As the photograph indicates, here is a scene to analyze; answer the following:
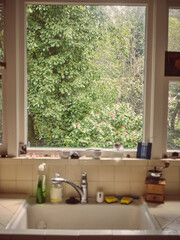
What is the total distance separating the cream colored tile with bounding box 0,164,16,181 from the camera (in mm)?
2240

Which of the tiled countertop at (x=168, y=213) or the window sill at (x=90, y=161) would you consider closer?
the tiled countertop at (x=168, y=213)

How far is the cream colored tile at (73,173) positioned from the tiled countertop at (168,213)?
0.60m

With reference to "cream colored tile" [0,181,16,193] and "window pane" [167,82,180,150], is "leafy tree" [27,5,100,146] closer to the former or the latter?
"cream colored tile" [0,181,16,193]

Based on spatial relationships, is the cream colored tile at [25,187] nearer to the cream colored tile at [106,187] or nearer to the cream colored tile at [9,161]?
the cream colored tile at [9,161]

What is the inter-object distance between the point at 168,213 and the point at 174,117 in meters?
0.82

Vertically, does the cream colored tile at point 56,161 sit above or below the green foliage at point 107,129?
below

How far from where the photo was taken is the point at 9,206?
197cm

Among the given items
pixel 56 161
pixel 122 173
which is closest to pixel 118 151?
pixel 122 173

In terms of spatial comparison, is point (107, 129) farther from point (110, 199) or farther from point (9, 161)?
point (9, 161)

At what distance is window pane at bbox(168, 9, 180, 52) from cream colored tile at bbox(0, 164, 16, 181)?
163cm

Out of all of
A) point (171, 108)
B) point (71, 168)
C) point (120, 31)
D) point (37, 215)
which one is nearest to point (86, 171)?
point (71, 168)

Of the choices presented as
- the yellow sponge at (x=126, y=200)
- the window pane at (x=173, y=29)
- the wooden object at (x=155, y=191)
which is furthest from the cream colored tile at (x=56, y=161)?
the window pane at (x=173, y=29)

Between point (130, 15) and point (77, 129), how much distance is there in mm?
1077

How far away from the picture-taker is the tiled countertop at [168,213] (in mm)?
1675
